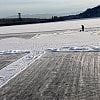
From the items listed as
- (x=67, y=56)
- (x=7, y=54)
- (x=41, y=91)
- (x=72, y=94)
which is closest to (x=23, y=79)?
(x=41, y=91)

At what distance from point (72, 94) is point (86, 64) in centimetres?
432

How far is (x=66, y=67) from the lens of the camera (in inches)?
464

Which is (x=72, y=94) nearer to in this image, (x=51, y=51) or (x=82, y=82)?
(x=82, y=82)

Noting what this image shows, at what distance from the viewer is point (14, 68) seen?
1205cm

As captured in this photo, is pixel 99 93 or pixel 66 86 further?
pixel 66 86

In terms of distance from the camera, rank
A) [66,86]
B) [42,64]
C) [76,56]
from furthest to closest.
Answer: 1. [76,56]
2. [42,64]
3. [66,86]

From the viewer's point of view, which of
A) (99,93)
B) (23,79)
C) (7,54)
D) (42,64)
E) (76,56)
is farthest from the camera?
(7,54)

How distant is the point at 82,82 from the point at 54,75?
1.48m

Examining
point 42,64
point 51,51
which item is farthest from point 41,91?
→ point 51,51

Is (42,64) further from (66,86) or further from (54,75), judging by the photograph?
(66,86)

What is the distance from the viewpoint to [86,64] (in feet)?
40.0

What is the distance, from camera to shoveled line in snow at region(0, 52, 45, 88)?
10.2 meters

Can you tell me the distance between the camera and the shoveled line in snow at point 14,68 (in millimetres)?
10193

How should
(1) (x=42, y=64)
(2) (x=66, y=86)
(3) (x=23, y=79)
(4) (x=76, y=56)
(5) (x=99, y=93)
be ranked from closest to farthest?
1. (5) (x=99, y=93)
2. (2) (x=66, y=86)
3. (3) (x=23, y=79)
4. (1) (x=42, y=64)
5. (4) (x=76, y=56)
